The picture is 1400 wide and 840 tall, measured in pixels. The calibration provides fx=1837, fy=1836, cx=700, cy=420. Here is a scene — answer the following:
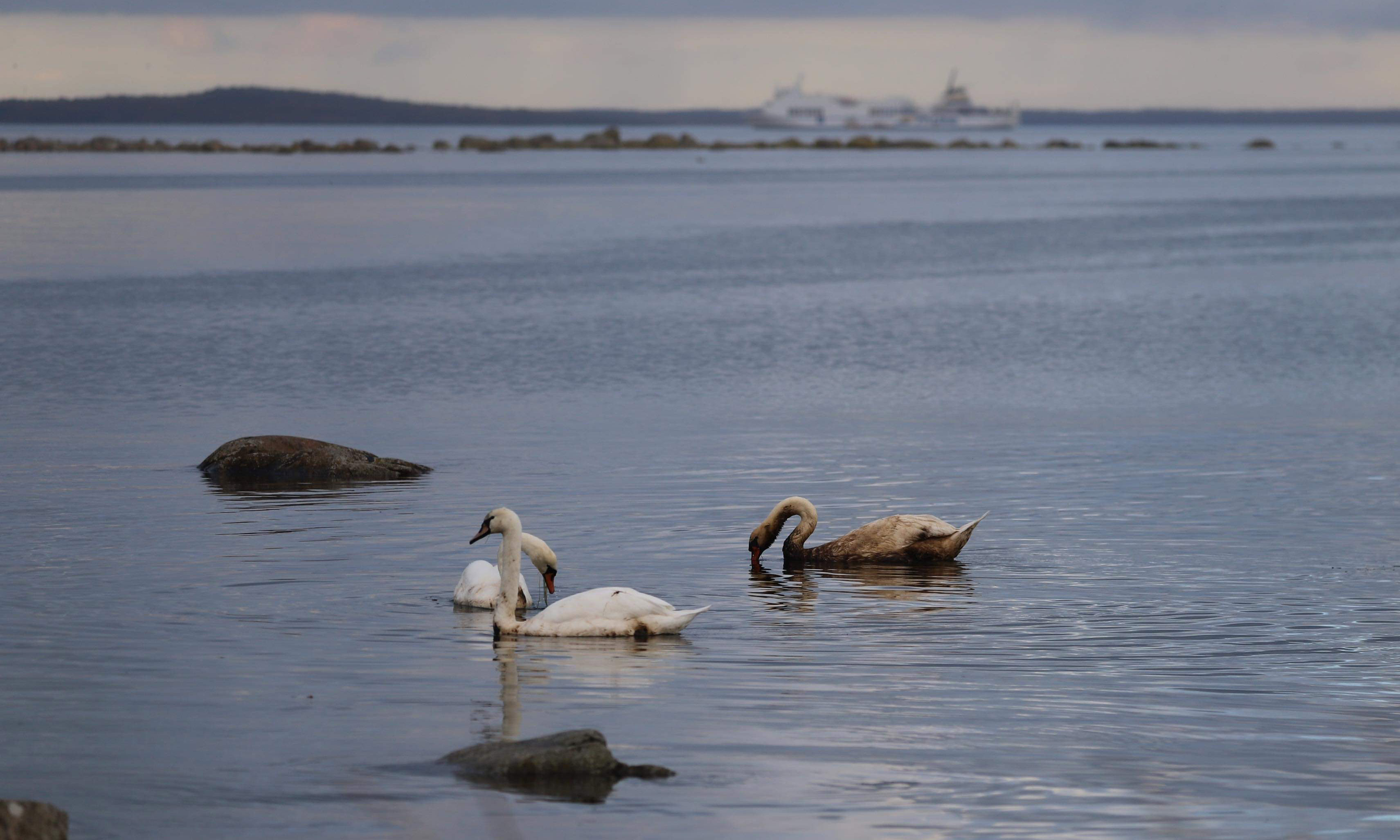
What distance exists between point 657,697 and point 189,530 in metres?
7.24

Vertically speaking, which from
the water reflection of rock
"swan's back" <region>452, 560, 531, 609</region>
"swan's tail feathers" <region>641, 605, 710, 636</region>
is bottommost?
the water reflection of rock

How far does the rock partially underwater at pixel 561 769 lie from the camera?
9.08m

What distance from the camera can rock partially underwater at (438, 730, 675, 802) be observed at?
9.08 meters

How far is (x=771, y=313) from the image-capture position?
40969 mm

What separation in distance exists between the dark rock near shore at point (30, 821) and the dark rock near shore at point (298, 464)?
11.8 meters

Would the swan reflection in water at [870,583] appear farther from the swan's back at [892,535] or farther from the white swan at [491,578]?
the white swan at [491,578]

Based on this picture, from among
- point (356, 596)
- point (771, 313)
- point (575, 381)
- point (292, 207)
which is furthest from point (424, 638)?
point (292, 207)

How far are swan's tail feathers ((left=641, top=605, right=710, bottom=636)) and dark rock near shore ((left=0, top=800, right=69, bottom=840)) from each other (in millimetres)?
5046

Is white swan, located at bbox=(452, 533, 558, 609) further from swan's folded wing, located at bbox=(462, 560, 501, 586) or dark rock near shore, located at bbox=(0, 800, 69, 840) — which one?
dark rock near shore, located at bbox=(0, 800, 69, 840)

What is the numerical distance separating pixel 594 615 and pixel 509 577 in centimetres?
66

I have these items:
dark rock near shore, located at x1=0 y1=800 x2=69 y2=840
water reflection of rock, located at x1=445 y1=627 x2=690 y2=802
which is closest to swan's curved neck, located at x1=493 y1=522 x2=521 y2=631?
water reflection of rock, located at x1=445 y1=627 x2=690 y2=802

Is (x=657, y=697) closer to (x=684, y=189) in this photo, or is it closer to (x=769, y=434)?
(x=769, y=434)

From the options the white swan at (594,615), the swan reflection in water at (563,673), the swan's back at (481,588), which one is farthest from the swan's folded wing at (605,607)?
the swan's back at (481,588)

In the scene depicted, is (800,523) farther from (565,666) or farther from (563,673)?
(563,673)
